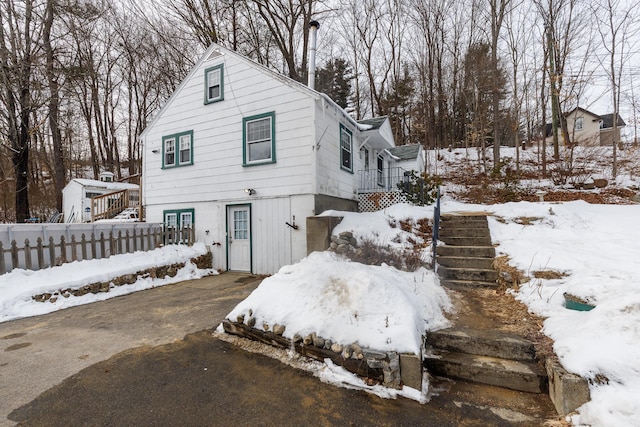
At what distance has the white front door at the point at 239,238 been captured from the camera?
354 inches

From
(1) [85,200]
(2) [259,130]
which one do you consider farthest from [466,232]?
(1) [85,200]

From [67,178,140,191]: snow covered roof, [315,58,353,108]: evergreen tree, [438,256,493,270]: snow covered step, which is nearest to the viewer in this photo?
[438,256,493,270]: snow covered step

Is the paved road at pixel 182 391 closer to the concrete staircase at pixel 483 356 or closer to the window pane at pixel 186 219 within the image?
the concrete staircase at pixel 483 356

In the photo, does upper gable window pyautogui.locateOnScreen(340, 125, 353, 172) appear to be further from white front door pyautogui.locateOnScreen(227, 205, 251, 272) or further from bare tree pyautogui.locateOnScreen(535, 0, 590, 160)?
bare tree pyautogui.locateOnScreen(535, 0, 590, 160)

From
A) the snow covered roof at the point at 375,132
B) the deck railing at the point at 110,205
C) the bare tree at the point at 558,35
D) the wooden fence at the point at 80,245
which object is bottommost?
the wooden fence at the point at 80,245

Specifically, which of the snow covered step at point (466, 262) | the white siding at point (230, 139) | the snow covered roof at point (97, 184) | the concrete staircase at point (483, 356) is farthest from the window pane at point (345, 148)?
the snow covered roof at point (97, 184)

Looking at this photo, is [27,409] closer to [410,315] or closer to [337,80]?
[410,315]

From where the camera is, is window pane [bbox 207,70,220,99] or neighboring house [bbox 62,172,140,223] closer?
window pane [bbox 207,70,220,99]

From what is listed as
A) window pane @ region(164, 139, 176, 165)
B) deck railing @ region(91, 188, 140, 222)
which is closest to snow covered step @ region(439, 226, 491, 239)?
window pane @ region(164, 139, 176, 165)

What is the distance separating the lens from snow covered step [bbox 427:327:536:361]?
3.15 m

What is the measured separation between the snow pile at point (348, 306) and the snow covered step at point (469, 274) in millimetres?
1064

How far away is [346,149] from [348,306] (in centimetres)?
774

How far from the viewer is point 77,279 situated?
6.17 m

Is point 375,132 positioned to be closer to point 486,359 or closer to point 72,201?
point 486,359
